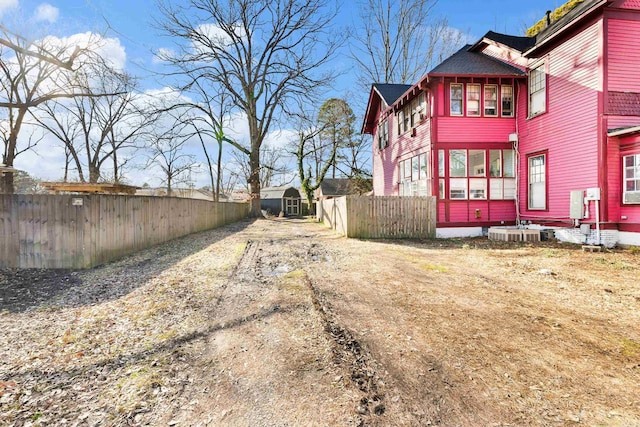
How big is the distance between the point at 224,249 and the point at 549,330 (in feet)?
24.0

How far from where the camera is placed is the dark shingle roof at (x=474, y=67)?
1066cm

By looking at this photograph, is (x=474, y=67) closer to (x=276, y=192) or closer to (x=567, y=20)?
(x=567, y=20)

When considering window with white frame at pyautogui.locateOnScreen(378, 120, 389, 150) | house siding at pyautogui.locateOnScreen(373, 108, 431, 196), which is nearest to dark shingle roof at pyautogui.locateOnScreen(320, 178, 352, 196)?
house siding at pyautogui.locateOnScreen(373, 108, 431, 196)

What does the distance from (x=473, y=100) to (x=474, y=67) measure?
4.14 ft

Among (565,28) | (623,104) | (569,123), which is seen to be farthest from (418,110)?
(623,104)

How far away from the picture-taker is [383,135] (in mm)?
16906

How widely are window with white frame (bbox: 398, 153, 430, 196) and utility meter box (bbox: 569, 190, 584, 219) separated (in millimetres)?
4118

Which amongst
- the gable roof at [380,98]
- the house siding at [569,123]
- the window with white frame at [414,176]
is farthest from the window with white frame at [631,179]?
the gable roof at [380,98]

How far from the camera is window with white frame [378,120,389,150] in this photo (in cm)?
1634

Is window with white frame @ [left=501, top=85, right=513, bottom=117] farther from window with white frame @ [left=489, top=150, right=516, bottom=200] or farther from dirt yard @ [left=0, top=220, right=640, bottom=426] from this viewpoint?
dirt yard @ [left=0, top=220, right=640, bottom=426]

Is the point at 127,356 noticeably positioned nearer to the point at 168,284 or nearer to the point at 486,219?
the point at 168,284

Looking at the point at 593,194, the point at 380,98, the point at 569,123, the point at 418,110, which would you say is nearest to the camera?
the point at 593,194

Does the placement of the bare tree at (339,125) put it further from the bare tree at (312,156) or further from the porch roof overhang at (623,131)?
the porch roof overhang at (623,131)

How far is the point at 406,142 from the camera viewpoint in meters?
13.4
